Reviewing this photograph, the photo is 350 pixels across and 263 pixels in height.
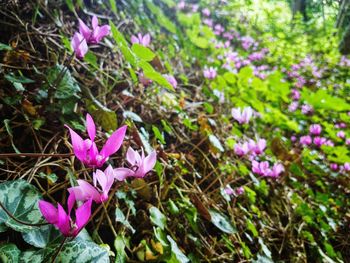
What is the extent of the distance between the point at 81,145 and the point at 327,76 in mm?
4978

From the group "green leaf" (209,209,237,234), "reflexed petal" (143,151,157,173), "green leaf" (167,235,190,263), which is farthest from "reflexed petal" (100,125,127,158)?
"green leaf" (209,209,237,234)

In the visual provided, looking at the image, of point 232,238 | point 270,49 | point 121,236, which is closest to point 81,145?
point 121,236

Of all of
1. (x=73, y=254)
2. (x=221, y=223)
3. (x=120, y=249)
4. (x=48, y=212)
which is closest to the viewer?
(x=48, y=212)

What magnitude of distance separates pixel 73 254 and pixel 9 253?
0.40ft

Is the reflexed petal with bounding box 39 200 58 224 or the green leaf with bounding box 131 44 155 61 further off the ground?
the green leaf with bounding box 131 44 155 61

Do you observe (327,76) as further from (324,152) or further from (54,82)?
(54,82)

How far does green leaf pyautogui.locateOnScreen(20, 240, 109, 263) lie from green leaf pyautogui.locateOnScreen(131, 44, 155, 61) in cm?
60

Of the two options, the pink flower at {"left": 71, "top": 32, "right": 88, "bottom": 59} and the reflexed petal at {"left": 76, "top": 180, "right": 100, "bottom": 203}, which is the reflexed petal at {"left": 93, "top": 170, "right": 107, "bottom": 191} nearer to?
the reflexed petal at {"left": 76, "top": 180, "right": 100, "bottom": 203}

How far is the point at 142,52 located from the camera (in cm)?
99

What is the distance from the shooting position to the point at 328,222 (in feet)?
5.56

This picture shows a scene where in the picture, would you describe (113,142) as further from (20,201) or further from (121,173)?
(20,201)

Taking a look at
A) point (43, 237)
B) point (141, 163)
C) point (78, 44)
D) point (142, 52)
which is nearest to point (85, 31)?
point (78, 44)

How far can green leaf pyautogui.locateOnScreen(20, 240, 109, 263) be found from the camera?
0.62 meters

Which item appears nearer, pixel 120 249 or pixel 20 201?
pixel 20 201
